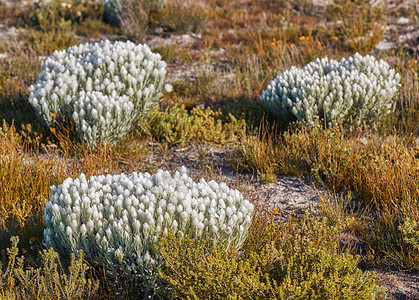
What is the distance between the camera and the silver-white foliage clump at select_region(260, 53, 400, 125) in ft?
17.6

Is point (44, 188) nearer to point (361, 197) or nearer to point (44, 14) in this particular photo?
point (361, 197)

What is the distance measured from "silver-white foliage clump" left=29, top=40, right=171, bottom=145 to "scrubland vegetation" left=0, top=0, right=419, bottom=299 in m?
0.18

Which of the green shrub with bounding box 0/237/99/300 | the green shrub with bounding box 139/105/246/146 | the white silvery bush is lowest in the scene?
the green shrub with bounding box 139/105/246/146

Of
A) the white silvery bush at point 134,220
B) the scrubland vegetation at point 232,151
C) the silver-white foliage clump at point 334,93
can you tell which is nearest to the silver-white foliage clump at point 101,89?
the scrubland vegetation at point 232,151

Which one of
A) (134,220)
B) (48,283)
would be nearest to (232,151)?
(134,220)

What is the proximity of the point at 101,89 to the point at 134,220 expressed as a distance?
273cm

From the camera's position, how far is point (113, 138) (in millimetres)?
5270

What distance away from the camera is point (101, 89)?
5.16m

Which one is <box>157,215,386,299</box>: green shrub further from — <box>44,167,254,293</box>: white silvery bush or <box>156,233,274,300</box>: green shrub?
<box>44,167,254,293</box>: white silvery bush

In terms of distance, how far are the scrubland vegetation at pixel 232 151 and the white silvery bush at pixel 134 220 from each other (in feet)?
0.34

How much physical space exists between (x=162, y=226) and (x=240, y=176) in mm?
1980

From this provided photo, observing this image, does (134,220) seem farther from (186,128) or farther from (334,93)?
(334,93)

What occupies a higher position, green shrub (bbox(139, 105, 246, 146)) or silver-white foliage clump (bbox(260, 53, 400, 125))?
silver-white foliage clump (bbox(260, 53, 400, 125))

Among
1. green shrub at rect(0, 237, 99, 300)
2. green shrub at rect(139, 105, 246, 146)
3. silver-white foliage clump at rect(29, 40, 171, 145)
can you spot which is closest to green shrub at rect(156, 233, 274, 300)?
green shrub at rect(0, 237, 99, 300)
